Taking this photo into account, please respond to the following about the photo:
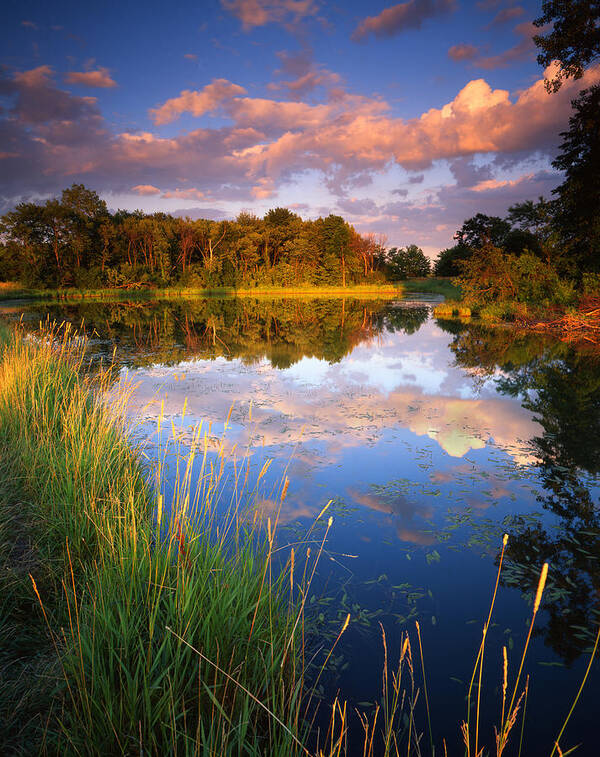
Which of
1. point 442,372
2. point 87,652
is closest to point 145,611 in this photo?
point 87,652

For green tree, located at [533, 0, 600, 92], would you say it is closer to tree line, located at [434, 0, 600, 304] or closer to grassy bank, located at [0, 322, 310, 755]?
tree line, located at [434, 0, 600, 304]

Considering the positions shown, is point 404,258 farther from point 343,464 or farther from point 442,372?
point 343,464

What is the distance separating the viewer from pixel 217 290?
70750 mm

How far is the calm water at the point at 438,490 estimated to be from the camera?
3725mm

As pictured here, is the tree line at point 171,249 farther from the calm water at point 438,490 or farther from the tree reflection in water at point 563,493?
the tree reflection in water at point 563,493

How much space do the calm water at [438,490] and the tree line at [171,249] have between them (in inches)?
2104

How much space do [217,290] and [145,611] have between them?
7088 cm

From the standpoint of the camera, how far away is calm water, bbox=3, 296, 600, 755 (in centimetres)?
372

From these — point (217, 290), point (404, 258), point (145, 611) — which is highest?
point (404, 258)

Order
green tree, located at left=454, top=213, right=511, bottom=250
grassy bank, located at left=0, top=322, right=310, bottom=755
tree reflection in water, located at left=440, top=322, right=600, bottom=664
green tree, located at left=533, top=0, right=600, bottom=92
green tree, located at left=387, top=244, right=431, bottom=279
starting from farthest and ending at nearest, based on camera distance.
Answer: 1. green tree, located at left=387, top=244, right=431, bottom=279
2. green tree, located at left=454, top=213, right=511, bottom=250
3. green tree, located at left=533, top=0, right=600, bottom=92
4. tree reflection in water, located at left=440, top=322, right=600, bottom=664
5. grassy bank, located at left=0, top=322, right=310, bottom=755

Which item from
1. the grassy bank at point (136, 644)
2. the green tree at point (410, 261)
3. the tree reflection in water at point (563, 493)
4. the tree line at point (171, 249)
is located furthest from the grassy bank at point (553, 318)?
the green tree at point (410, 261)

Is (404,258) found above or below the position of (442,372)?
above

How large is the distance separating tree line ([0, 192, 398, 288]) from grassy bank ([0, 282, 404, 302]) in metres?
2.87

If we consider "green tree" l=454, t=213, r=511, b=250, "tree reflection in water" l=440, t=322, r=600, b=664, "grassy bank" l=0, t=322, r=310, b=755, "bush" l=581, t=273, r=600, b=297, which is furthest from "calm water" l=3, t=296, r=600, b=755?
"green tree" l=454, t=213, r=511, b=250
